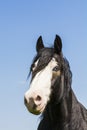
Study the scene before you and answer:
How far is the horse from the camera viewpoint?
1407 centimetres

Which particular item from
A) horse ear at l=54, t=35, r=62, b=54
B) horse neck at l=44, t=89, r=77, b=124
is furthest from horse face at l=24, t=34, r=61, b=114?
horse neck at l=44, t=89, r=77, b=124

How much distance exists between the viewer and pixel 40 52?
14773 mm

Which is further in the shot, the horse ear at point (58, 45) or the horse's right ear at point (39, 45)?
the horse's right ear at point (39, 45)

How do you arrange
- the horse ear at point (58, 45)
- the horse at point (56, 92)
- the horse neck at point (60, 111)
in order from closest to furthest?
the horse at point (56, 92), the horse neck at point (60, 111), the horse ear at point (58, 45)

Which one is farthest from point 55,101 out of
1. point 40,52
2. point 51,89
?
point 40,52

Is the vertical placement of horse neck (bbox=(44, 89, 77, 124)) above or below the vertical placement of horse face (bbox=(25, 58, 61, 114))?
below

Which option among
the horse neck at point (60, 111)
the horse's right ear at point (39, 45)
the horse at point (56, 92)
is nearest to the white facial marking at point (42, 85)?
the horse at point (56, 92)

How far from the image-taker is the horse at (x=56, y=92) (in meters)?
14.1

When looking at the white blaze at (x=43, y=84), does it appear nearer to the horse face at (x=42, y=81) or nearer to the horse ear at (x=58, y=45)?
the horse face at (x=42, y=81)

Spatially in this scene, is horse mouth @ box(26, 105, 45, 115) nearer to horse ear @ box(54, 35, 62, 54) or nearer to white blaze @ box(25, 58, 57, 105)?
white blaze @ box(25, 58, 57, 105)

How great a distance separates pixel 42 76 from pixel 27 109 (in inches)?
33.8

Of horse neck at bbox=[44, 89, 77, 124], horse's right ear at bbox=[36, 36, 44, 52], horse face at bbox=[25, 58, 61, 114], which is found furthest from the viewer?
horse's right ear at bbox=[36, 36, 44, 52]

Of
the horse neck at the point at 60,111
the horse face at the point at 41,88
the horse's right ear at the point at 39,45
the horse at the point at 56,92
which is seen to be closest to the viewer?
the horse face at the point at 41,88

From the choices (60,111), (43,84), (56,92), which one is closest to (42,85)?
(43,84)
